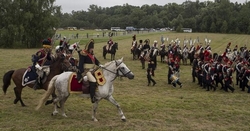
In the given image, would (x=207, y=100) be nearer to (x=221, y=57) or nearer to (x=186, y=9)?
(x=221, y=57)

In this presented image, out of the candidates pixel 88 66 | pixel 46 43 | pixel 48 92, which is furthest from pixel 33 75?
pixel 88 66

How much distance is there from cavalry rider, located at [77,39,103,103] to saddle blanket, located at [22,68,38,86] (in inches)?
92.4

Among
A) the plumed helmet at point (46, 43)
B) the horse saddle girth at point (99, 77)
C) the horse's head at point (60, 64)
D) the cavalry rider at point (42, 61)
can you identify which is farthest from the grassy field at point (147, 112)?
the plumed helmet at point (46, 43)

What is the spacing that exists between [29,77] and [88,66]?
9.06 feet

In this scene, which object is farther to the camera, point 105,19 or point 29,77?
point 105,19

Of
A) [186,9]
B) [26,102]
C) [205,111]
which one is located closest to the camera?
[205,111]

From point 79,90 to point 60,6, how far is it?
114 feet

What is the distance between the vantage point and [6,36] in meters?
37.8

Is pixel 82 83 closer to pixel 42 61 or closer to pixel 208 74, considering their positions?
pixel 42 61

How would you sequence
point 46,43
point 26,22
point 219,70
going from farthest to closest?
point 26,22 < point 219,70 < point 46,43

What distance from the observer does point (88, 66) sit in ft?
29.6

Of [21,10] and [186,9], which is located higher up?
[186,9]

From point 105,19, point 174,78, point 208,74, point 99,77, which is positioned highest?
point 105,19

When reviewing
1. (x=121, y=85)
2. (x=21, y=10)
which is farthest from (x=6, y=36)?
(x=121, y=85)
